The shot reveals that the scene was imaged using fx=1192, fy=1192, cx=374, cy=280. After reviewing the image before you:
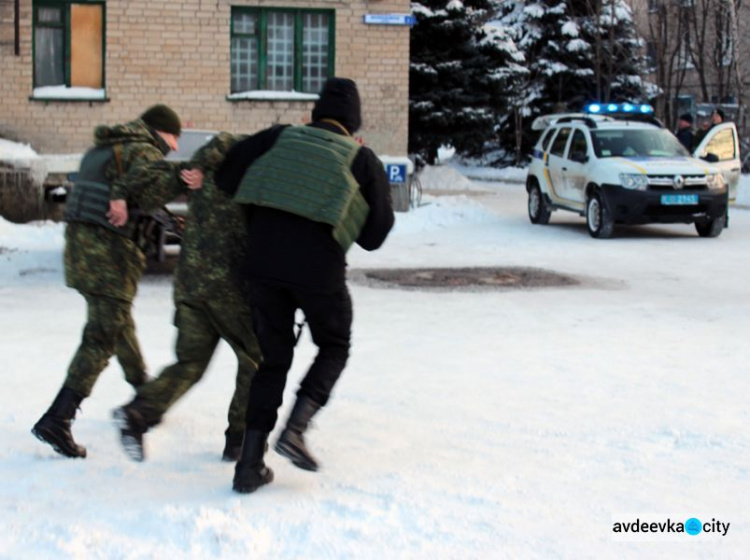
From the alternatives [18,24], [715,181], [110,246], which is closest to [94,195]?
[110,246]

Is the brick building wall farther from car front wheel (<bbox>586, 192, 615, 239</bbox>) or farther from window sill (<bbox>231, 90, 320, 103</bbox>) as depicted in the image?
car front wheel (<bbox>586, 192, 615, 239</bbox>)

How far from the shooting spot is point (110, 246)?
17.5 ft

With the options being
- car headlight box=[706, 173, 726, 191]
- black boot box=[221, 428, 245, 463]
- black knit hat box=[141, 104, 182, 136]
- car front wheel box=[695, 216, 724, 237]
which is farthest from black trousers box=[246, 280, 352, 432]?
car front wheel box=[695, 216, 724, 237]

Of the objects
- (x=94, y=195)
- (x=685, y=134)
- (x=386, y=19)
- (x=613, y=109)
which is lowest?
(x=94, y=195)

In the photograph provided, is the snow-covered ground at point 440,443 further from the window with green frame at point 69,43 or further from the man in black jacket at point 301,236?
the window with green frame at point 69,43

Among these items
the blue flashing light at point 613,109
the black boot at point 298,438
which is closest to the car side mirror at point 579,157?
the blue flashing light at point 613,109


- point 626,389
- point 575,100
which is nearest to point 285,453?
point 626,389

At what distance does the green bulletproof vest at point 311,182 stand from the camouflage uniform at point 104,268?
0.82 metres

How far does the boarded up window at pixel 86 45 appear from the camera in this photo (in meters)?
19.9

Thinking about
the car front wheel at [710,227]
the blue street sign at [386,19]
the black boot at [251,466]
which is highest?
the blue street sign at [386,19]

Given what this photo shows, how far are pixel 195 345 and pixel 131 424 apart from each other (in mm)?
420

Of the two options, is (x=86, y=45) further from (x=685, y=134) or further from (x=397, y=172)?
(x=685, y=134)

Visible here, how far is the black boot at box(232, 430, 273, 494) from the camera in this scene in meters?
4.69

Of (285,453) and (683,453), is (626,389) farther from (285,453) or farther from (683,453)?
(285,453)
